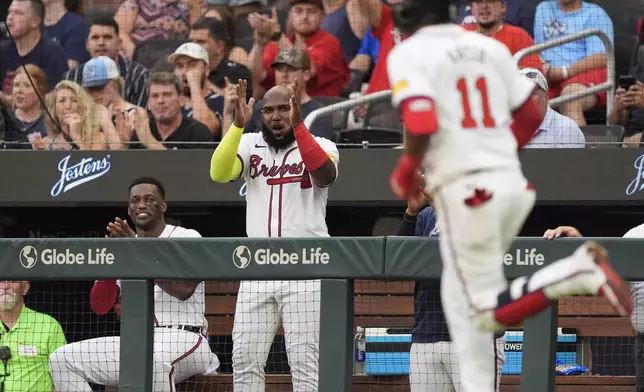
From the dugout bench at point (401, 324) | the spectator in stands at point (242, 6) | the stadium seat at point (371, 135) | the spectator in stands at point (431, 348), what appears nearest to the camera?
the spectator in stands at point (431, 348)

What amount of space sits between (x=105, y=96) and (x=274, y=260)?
3898 millimetres

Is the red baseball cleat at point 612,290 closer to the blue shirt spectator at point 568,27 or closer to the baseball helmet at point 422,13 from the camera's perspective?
the baseball helmet at point 422,13

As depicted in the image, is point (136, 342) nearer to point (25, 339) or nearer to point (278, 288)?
point (278, 288)

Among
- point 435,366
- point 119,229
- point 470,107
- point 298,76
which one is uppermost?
point 298,76

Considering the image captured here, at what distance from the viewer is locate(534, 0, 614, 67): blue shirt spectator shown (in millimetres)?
8781

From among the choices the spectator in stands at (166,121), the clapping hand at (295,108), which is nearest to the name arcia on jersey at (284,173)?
the clapping hand at (295,108)

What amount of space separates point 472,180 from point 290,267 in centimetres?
159

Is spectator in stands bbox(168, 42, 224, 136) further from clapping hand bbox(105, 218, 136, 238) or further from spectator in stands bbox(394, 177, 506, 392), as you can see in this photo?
spectator in stands bbox(394, 177, 506, 392)

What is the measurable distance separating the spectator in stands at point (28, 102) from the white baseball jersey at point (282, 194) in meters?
3.16

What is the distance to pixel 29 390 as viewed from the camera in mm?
6461

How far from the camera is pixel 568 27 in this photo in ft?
29.1

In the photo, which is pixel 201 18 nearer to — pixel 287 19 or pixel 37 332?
pixel 287 19

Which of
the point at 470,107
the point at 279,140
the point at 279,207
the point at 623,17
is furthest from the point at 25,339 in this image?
the point at 623,17

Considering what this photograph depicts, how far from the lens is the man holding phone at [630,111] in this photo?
8.26 m
